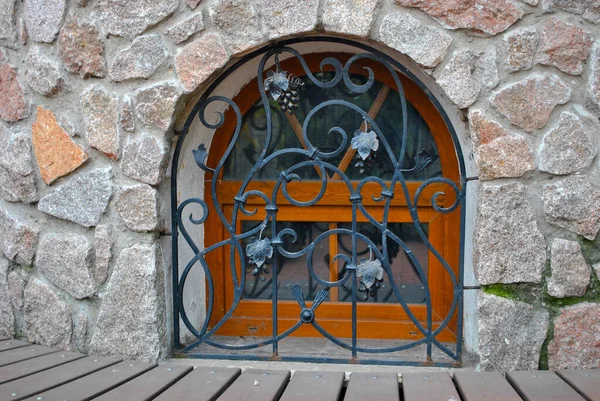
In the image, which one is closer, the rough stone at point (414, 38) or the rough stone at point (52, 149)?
the rough stone at point (414, 38)

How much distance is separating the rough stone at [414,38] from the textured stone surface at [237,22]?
0.42 metres

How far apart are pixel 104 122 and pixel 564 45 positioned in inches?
61.2

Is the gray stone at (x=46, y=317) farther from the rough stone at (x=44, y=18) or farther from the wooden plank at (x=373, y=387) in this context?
the wooden plank at (x=373, y=387)

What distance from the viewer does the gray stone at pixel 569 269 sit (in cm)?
185

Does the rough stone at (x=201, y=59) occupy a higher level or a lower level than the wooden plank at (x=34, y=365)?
higher

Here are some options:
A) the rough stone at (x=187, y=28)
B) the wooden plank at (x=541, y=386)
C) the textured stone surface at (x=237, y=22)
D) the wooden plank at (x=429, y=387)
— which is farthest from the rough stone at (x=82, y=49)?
the wooden plank at (x=541, y=386)

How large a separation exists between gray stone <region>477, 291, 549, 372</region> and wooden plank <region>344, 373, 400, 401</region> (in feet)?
1.14

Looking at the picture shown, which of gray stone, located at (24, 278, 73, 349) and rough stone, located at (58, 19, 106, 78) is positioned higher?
rough stone, located at (58, 19, 106, 78)

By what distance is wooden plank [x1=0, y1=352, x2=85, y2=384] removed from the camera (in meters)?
1.76

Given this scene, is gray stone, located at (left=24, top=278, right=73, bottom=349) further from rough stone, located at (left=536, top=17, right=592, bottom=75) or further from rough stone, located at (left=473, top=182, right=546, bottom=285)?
rough stone, located at (left=536, top=17, right=592, bottom=75)

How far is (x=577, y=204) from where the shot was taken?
1843 millimetres

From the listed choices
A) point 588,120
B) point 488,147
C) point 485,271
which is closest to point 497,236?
point 485,271

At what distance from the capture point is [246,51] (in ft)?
6.54

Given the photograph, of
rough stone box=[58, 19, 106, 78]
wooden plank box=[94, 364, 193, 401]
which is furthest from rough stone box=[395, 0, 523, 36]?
wooden plank box=[94, 364, 193, 401]
